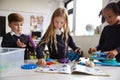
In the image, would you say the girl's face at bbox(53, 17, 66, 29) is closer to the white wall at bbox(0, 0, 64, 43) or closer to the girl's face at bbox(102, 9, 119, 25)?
the girl's face at bbox(102, 9, 119, 25)

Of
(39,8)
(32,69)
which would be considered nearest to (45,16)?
(39,8)

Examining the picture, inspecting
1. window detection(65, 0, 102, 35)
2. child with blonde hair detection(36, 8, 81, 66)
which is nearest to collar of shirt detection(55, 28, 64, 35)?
child with blonde hair detection(36, 8, 81, 66)

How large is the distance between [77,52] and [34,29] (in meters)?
3.43

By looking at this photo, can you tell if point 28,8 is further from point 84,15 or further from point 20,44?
point 20,44

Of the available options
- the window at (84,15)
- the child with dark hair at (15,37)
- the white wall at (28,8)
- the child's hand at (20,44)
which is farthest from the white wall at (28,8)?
the child's hand at (20,44)

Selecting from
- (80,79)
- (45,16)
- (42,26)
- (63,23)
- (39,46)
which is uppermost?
(45,16)

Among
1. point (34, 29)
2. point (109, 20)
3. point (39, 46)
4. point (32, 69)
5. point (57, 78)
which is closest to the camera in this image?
point (57, 78)

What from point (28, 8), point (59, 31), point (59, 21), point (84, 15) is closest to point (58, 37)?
point (59, 31)

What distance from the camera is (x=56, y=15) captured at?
47.2 inches

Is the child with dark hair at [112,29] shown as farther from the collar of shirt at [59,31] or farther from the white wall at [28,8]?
the white wall at [28,8]

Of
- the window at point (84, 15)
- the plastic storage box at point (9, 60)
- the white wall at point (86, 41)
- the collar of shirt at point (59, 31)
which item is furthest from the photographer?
the window at point (84, 15)

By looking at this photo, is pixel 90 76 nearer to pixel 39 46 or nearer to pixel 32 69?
pixel 32 69

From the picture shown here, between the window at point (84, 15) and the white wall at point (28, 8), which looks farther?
the white wall at point (28, 8)

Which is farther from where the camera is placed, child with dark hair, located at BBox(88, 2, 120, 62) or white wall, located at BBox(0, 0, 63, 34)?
white wall, located at BBox(0, 0, 63, 34)
